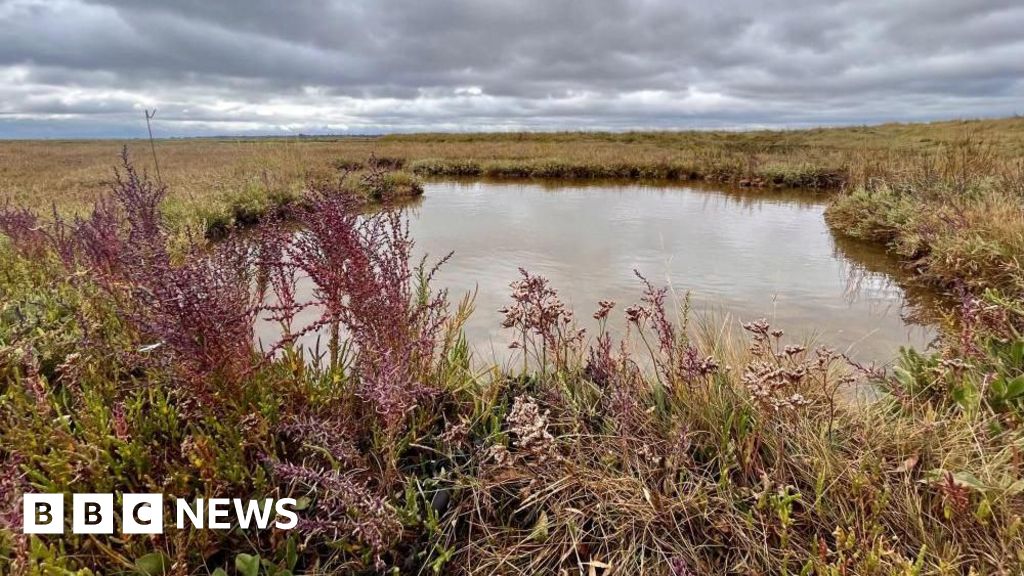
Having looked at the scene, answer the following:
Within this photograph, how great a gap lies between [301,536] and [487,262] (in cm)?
466

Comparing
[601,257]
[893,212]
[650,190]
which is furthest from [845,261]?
[650,190]

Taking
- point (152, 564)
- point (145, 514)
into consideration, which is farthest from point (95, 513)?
point (152, 564)

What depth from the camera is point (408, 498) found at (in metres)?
1.85

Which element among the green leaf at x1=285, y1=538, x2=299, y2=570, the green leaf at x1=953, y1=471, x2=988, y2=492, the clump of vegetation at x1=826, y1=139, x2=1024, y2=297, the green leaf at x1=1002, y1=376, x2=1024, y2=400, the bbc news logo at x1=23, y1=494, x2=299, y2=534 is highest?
the clump of vegetation at x1=826, y1=139, x2=1024, y2=297

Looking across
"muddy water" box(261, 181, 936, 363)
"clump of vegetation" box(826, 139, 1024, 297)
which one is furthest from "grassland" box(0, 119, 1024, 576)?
"clump of vegetation" box(826, 139, 1024, 297)

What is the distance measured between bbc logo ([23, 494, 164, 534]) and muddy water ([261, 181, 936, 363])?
1.95 metres

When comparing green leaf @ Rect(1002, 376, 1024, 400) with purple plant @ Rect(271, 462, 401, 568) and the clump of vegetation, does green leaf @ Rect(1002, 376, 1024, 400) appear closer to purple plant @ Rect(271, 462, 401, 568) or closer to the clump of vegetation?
the clump of vegetation

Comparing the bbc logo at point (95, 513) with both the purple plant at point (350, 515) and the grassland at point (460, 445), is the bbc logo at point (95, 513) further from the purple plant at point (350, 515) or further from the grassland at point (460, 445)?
the purple plant at point (350, 515)

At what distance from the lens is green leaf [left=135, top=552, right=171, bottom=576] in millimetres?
1553

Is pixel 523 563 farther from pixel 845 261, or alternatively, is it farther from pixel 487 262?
pixel 845 261

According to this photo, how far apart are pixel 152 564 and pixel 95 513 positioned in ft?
1.08

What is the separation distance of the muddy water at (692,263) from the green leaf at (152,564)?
2.01 metres

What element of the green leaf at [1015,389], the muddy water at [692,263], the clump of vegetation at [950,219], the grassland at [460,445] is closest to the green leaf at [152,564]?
the grassland at [460,445]

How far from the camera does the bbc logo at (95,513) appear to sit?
5.20ft
